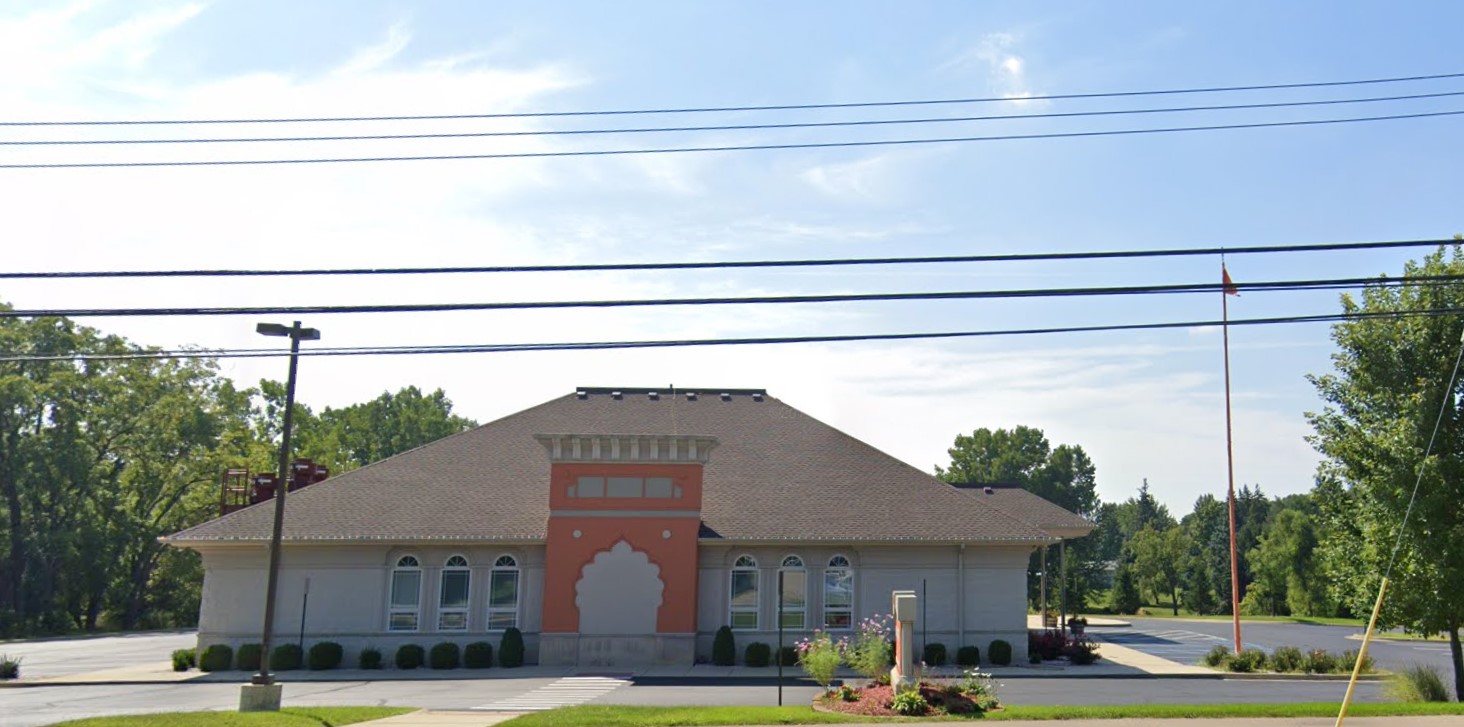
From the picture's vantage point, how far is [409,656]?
1190 inches

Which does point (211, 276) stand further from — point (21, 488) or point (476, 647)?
point (21, 488)

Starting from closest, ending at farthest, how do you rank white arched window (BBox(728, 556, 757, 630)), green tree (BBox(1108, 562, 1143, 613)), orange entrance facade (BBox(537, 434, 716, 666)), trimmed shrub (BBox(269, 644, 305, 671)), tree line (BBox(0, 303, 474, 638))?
trimmed shrub (BBox(269, 644, 305, 671)) < orange entrance facade (BBox(537, 434, 716, 666)) < white arched window (BBox(728, 556, 757, 630)) < tree line (BBox(0, 303, 474, 638)) < green tree (BBox(1108, 562, 1143, 613))

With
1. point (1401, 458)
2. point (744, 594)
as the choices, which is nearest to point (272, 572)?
point (744, 594)

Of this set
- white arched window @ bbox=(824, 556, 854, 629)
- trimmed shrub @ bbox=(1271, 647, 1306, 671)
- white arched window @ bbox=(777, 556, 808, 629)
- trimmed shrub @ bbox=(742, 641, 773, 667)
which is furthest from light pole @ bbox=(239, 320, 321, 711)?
trimmed shrub @ bbox=(1271, 647, 1306, 671)

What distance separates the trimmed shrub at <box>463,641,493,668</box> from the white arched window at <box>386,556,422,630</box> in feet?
7.20

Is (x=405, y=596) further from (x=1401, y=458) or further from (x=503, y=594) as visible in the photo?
(x=1401, y=458)

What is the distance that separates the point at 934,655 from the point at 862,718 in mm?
13150

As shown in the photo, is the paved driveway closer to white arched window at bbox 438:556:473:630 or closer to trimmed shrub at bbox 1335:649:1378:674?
trimmed shrub at bbox 1335:649:1378:674

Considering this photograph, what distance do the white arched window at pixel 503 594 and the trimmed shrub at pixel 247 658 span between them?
22.1 feet

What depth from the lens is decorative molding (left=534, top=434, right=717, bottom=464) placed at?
30969 mm

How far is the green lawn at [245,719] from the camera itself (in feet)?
55.1

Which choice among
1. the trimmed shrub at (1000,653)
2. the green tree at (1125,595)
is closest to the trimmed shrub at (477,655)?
the trimmed shrub at (1000,653)

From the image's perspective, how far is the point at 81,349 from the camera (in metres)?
60.0

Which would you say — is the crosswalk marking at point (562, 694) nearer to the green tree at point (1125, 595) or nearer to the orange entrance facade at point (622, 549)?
the orange entrance facade at point (622, 549)
